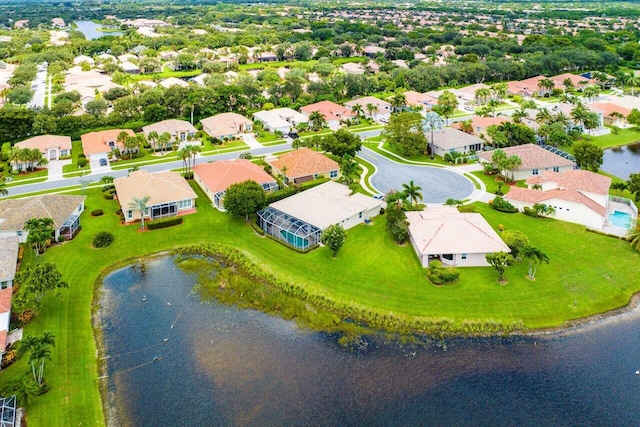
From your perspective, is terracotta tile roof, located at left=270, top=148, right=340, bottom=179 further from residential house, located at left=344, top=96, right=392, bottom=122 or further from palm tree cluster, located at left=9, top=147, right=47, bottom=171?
palm tree cluster, located at left=9, top=147, right=47, bottom=171

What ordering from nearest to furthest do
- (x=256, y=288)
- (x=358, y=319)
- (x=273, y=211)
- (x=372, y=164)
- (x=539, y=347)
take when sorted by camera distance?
(x=539, y=347) → (x=358, y=319) → (x=256, y=288) → (x=273, y=211) → (x=372, y=164)

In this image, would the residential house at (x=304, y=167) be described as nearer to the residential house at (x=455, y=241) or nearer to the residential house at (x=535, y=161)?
the residential house at (x=455, y=241)

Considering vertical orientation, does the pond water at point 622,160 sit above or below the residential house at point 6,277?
below

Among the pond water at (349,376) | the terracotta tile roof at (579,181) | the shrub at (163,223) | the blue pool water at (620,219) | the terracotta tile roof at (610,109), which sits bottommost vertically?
the pond water at (349,376)

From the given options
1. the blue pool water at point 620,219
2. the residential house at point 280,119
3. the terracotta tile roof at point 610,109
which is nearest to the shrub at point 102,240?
the residential house at point 280,119

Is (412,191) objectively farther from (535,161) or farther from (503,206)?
(535,161)

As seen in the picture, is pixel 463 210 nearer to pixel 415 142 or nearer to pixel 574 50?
pixel 415 142

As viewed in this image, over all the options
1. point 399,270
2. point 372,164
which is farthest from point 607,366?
point 372,164

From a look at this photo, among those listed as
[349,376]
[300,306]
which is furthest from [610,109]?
[349,376]
